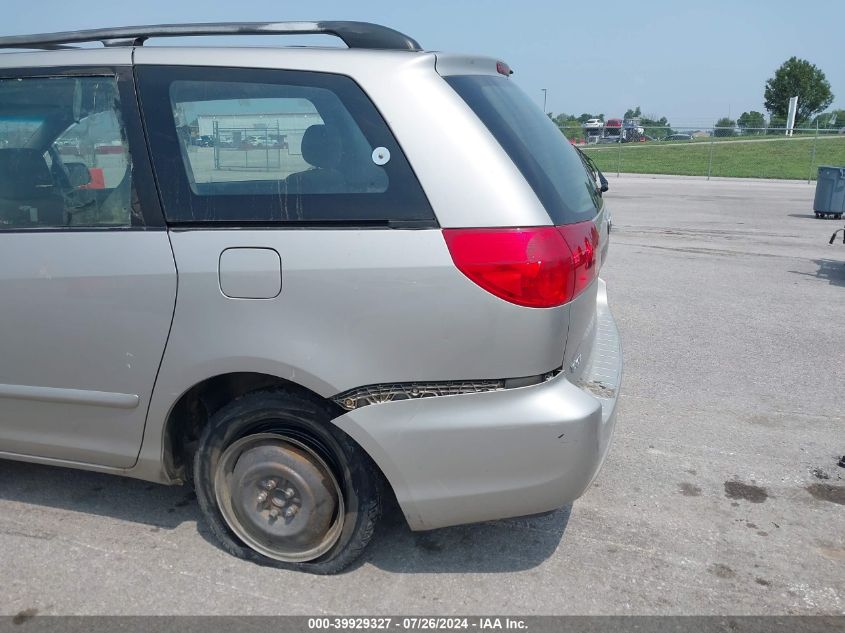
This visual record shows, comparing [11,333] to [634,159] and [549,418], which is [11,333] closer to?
[549,418]

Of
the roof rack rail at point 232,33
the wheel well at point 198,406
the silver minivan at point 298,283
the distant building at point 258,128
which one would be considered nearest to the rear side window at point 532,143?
the silver minivan at point 298,283

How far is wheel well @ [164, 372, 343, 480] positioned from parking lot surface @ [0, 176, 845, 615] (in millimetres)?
389

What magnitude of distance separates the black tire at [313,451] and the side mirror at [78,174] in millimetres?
1048

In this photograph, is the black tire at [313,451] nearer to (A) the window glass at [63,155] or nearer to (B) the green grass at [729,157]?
(A) the window glass at [63,155]

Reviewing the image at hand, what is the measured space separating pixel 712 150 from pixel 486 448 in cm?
3452

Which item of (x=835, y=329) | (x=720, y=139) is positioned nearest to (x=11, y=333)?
(x=835, y=329)

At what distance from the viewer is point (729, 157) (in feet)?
115

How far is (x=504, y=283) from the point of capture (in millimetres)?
2539

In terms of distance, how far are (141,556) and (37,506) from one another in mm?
732

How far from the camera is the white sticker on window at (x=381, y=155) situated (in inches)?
105

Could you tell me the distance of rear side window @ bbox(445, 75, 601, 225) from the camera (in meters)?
2.68

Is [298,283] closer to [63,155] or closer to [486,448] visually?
[486,448]

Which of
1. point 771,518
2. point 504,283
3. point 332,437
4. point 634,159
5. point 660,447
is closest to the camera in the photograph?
point 504,283

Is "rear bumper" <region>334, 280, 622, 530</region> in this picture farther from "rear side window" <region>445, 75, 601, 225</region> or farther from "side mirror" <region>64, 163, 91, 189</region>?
"side mirror" <region>64, 163, 91, 189</region>
